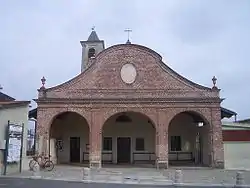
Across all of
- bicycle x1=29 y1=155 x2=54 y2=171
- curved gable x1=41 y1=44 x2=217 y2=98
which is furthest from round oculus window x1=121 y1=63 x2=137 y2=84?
bicycle x1=29 y1=155 x2=54 y2=171

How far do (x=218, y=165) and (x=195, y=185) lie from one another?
10.1 meters

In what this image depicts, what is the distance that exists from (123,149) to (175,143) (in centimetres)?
481

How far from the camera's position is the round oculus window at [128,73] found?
2802 cm

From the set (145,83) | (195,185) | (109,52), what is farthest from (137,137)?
(195,185)

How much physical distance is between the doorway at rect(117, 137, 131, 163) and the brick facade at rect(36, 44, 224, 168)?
5237mm

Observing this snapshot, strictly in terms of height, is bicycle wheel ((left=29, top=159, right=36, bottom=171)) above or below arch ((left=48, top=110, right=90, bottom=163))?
below

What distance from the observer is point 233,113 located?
29969 millimetres

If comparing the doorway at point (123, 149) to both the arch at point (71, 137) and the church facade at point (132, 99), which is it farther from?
the church facade at point (132, 99)

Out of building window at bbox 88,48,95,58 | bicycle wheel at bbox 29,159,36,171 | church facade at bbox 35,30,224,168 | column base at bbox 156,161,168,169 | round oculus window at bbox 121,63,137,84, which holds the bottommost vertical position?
column base at bbox 156,161,168,169

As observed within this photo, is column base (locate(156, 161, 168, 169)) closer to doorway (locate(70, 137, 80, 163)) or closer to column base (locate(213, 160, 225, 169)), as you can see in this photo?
column base (locate(213, 160, 225, 169))

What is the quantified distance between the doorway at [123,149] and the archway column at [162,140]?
5.52 metres

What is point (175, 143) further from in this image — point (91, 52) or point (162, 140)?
point (91, 52)

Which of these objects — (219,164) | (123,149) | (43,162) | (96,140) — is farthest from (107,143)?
(219,164)

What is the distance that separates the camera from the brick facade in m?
27.1
